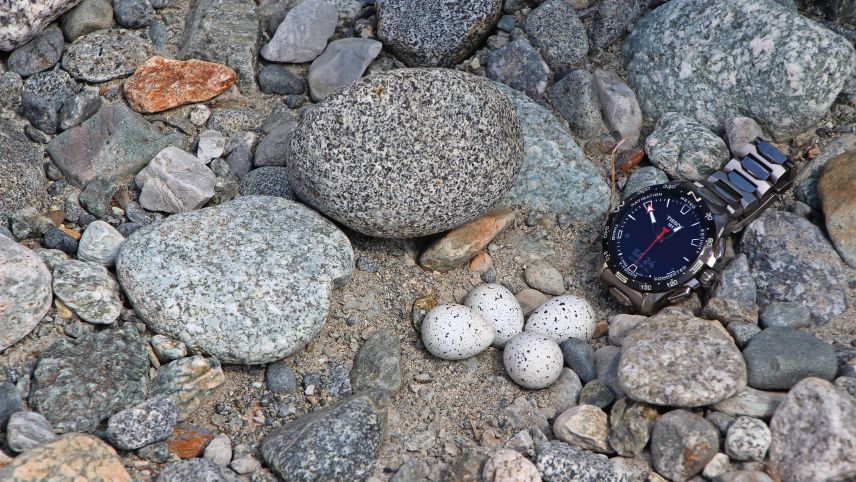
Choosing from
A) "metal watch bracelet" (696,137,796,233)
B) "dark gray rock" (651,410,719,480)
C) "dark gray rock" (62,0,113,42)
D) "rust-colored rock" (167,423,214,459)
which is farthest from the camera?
"dark gray rock" (62,0,113,42)

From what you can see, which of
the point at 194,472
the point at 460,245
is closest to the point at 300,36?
the point at 460,245

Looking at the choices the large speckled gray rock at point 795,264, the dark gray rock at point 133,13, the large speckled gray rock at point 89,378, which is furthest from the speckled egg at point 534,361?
the dark gray rock at point 133,13

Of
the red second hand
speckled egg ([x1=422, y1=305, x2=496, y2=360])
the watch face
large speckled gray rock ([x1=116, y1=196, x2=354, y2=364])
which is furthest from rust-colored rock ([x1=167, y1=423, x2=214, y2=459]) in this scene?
the red second hand

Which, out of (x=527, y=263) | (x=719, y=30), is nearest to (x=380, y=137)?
(x=527, y=263)

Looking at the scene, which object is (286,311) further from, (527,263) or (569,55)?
(569,55)

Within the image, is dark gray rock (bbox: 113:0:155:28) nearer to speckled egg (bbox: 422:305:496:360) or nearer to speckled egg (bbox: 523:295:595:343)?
speckled egg (bbox: 422:305:496:360)

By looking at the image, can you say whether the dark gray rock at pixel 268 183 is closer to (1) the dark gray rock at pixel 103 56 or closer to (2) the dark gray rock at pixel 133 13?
(1) the dark gray rock at pixel 103 56
